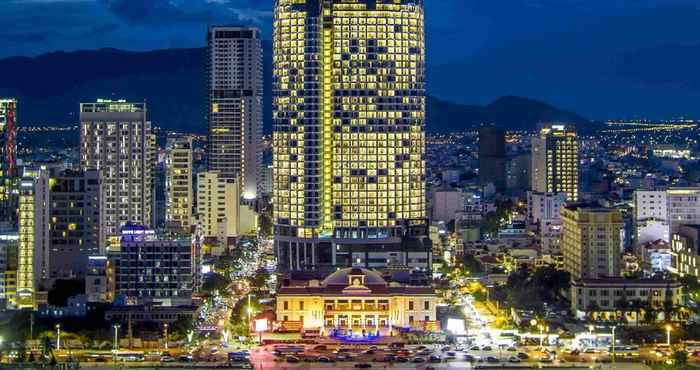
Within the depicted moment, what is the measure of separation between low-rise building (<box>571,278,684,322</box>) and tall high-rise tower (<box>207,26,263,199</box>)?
5558 centimetres

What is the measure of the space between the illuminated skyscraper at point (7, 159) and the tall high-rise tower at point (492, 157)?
63.5 m

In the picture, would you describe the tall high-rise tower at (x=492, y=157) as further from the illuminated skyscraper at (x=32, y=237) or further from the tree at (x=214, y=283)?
the illuminated skyscraper at (x=32, y=237)

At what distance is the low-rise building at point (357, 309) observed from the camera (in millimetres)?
57281

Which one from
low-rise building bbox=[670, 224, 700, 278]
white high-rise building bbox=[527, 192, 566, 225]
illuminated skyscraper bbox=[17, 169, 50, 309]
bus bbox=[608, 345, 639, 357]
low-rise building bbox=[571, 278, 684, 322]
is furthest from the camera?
white high-rise building bbox=[527, 192, 566, 225]

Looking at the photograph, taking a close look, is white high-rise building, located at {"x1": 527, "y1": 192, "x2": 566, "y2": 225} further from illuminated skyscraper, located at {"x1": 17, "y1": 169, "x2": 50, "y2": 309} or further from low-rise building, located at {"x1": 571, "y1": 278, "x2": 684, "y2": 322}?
illuminated skyscraper, located at {"x1": 17, "y1": 169, "x2": 50, "y2": 309}

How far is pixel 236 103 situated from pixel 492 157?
102ft

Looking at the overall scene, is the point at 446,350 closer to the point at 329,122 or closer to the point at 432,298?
the point at 432,298

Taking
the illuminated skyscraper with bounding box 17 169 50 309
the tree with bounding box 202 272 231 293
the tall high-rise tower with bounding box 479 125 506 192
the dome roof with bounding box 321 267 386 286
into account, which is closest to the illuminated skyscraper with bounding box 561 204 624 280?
the dome roof with bounding box 321 267 386 286

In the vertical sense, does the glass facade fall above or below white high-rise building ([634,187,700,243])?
above

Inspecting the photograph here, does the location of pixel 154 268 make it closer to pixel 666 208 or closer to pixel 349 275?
pixel 349 275

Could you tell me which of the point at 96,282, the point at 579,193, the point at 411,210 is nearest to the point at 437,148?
the point at 579,193

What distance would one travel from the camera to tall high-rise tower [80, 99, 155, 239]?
281 ft

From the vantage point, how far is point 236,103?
119500 mm

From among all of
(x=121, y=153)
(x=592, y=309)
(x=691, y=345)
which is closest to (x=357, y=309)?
(x=592, y=309)
